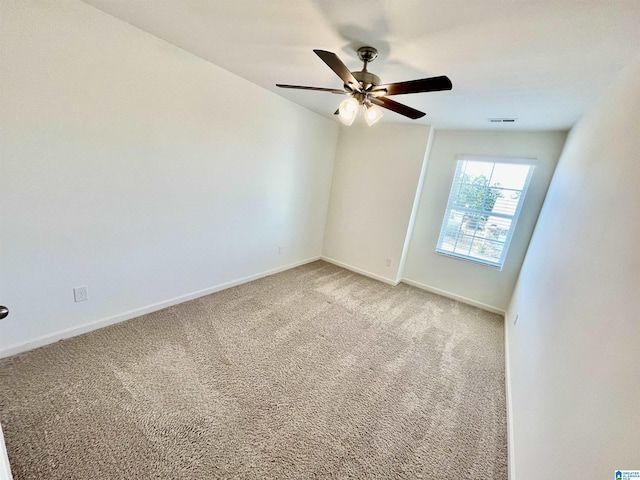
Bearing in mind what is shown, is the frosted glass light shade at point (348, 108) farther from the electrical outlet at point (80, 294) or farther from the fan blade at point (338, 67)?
the electrical outlet at point (80, 294)

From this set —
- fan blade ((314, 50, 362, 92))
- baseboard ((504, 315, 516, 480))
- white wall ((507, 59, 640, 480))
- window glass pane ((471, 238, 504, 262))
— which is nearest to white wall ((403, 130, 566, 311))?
window glass pane ((471, 238, 504, 262))

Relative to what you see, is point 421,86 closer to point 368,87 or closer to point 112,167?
point 368,87

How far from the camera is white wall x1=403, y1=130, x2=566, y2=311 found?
2955 millimetres

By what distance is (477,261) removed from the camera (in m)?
3.45

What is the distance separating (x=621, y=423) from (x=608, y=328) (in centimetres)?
34

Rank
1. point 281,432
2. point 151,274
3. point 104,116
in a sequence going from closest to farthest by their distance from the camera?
point 281,432, point 104,116, point 151,274

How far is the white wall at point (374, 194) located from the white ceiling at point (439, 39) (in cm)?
125

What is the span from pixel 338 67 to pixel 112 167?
1800 mm

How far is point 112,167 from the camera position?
1910 millimetres

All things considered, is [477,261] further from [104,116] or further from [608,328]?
[104,116]

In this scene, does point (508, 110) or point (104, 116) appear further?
point (508, 110)

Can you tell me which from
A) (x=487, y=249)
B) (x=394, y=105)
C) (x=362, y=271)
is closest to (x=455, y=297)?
(x=487, y=249)

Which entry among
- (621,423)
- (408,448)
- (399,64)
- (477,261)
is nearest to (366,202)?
(477,261)

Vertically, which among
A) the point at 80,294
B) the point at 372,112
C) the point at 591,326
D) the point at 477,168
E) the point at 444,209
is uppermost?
the point at 372,112
